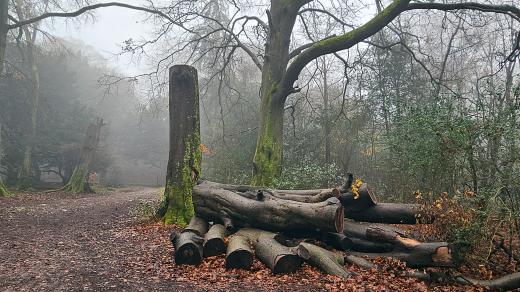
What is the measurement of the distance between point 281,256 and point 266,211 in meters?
1.30

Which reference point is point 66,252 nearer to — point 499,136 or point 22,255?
point 22,255

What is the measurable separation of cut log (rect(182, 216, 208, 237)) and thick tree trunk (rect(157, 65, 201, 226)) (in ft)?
5.59

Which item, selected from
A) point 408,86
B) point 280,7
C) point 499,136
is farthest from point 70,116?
point 499,136

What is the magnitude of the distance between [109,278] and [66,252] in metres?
2.02

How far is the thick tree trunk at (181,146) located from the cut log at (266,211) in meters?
1.56

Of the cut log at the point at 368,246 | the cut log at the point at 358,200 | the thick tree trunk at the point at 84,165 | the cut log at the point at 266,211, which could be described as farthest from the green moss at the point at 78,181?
the cut log at the point at 368,246

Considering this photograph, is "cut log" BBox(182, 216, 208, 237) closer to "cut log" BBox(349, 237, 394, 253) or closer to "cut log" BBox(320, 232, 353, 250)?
"cut log" BBox(320, 232, 353, 250)

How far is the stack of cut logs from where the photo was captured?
19.2 ft

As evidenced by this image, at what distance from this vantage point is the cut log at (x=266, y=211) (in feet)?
20.9

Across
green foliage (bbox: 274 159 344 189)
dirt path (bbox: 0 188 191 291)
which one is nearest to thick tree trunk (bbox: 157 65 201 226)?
dirt path (bbox: 0 188 191 291)

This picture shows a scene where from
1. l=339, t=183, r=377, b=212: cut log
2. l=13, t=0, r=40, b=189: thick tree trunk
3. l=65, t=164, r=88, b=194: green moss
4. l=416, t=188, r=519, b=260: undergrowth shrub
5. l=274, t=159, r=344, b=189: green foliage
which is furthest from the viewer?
l=13, t=0, r=40, b=189: thick tree trunk

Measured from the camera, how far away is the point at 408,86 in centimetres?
1567

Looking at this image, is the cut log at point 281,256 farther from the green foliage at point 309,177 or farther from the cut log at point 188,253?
the green foliage at point 309,177

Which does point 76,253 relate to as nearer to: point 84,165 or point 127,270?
point 127,270
